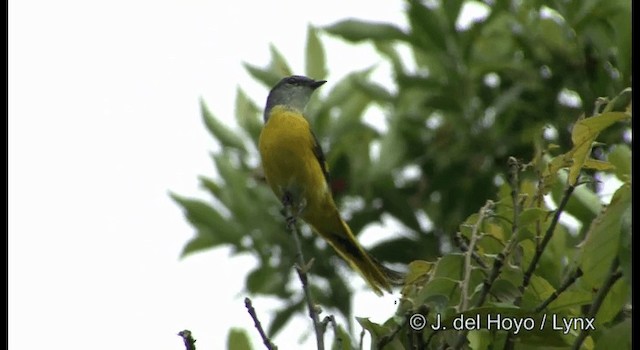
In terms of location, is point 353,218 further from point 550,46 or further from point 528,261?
point 528,261

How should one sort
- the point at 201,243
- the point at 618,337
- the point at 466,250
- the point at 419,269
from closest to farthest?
the point at 618,337
the point at 466,250
the point at 419,269
the point at 201,243

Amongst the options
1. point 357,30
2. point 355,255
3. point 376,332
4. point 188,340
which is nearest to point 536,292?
point 376,332

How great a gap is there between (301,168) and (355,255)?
602 millimetres

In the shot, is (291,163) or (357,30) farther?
(291,163)

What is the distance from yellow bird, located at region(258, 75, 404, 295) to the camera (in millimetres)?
4445

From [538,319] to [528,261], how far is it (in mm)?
353

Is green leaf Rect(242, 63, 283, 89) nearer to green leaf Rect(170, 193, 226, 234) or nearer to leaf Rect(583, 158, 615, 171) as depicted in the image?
green leaf Rect(170, 193, 226, 234)

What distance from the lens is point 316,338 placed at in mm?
1828

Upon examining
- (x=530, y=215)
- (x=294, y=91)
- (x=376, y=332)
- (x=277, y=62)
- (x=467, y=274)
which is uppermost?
(x=277, y=62)

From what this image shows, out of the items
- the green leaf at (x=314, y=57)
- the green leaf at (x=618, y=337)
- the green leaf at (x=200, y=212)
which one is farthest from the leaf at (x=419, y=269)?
the green leaf at (x=314, y=57)

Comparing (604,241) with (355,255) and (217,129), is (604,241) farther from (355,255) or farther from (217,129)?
(217,129)

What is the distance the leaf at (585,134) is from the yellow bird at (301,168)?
2181 millimetres

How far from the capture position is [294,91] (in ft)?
16.9
